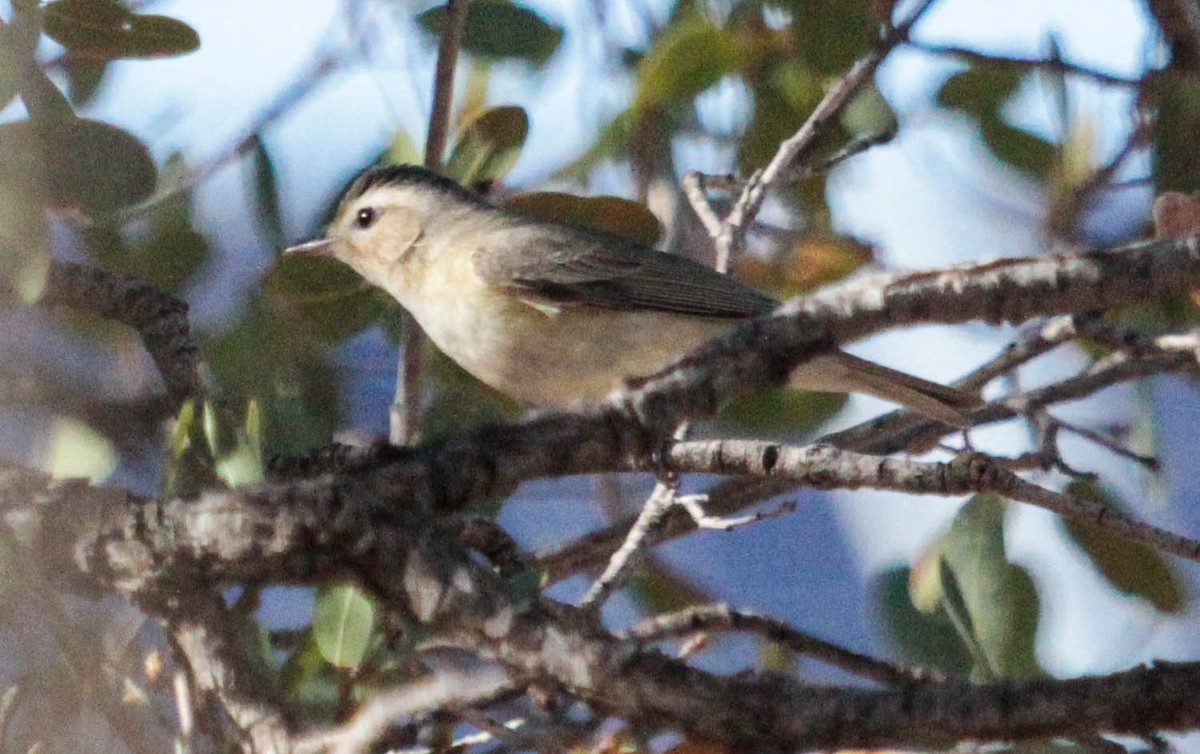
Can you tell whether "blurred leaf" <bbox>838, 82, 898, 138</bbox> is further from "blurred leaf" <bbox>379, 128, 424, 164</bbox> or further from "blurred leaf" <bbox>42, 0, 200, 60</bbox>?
"blurred leaf" <bbox>42, 0, 200, 60</bbox>

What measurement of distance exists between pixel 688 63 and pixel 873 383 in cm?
106

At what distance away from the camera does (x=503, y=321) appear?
11.5ft

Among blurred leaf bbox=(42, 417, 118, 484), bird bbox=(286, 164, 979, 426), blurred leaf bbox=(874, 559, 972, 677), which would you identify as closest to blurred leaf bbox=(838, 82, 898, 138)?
bird bbox=(286, 164, 979, 426)

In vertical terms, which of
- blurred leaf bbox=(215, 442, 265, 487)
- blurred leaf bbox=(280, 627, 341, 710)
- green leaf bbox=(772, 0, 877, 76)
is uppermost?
green leaf bbox=(772, 0, 877, 76)

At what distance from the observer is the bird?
133 inches

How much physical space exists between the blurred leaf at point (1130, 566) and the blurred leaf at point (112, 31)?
5.98 feet

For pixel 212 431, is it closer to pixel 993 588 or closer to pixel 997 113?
pixel 993 588

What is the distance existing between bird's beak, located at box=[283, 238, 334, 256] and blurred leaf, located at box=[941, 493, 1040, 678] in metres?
1.42

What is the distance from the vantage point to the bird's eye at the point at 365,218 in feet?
12.5

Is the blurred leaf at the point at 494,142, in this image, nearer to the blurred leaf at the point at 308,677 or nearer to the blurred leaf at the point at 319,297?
the blurred leaf at the point at 319,297

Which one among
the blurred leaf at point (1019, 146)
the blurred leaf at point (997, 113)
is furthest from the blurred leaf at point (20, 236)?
the blurred leaf at point (1019, 146)

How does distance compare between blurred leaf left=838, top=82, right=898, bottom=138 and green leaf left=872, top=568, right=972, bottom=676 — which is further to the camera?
blurred leaf left=838, top=82, right=898, bottom=138

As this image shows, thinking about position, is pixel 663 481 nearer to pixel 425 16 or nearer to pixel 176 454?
pixel 176 454

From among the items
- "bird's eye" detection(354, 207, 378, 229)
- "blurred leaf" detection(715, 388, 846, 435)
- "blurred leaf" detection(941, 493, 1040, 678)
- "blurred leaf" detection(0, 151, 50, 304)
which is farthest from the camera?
"bird's eye" detection(354, 207, 378, 229)
